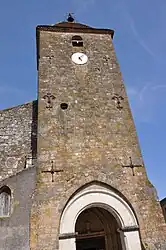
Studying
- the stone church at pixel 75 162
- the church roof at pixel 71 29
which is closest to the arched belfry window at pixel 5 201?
the stone church at pixel 75 162

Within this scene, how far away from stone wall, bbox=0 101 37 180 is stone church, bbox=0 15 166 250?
0.12ft

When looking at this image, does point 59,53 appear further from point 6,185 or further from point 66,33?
point 6,185

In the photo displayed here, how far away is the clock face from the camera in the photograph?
10430 mm

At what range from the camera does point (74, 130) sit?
331 inches

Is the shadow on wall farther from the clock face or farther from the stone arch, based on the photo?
the stone arch

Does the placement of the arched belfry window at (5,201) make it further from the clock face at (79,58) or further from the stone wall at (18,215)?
the clock face at (79,58)

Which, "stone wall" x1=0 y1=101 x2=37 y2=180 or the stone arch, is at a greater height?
"stone wall" x1=0 y1=101 x2=37 y2=180

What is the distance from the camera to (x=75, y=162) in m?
7.69

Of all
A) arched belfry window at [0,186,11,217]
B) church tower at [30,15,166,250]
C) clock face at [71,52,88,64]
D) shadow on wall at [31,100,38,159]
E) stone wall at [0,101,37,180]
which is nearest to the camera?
church tower at [30,15,166,250]

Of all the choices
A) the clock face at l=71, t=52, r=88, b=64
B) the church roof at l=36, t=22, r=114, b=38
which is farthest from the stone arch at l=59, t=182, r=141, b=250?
the church roof at l=36, t=22, r=114, b=38

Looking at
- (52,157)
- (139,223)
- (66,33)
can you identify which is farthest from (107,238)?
(66,33)

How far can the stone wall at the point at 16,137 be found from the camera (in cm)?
884

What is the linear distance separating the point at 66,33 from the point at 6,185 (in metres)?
7.63

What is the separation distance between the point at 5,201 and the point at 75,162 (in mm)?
2286
